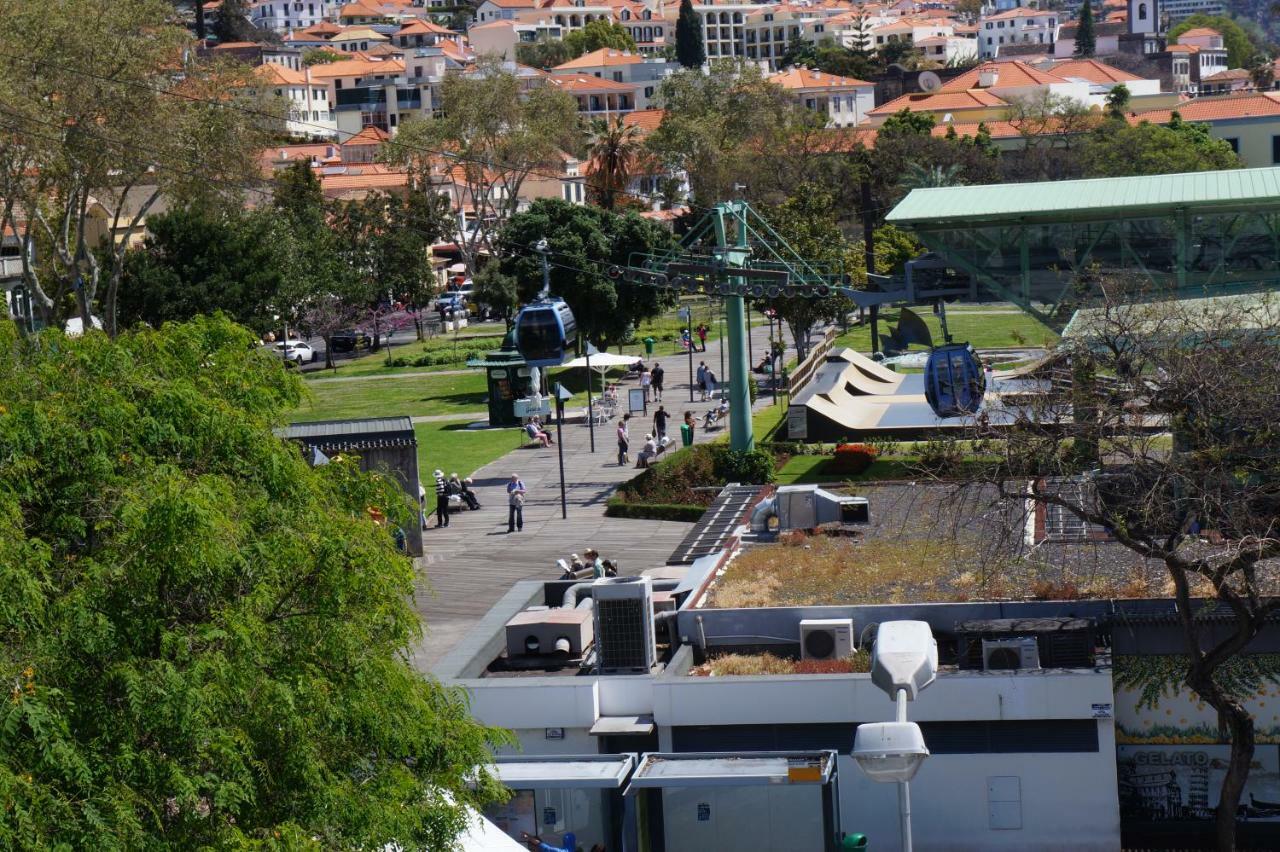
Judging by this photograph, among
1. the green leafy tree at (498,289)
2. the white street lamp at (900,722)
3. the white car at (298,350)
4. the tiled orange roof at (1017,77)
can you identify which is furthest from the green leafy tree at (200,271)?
the tiled orange roof at (1017,77)

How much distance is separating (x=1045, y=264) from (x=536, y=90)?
1991 inches

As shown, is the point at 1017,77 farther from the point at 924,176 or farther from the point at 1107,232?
the point at 1107,232

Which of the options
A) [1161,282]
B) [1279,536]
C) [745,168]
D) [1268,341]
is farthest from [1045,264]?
[745,168]

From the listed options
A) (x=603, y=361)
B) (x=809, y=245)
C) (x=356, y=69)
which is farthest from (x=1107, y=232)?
(x=356, y=69)

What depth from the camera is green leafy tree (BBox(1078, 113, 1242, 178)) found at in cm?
8475

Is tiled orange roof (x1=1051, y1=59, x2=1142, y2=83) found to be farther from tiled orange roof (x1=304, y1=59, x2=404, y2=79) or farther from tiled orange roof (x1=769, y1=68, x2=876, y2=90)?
tiled orange roof (x1=304, y1=59, x2=404, y2=79)

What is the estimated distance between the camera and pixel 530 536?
34969 mm

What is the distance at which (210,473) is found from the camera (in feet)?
40.6

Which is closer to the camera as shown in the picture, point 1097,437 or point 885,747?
point 885,747

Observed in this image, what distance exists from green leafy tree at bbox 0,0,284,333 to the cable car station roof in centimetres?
2110

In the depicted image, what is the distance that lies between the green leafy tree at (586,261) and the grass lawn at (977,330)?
8110 mm

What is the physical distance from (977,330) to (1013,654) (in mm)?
48498

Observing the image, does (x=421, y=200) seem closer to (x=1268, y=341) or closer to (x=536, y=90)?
(x=536, y=90)

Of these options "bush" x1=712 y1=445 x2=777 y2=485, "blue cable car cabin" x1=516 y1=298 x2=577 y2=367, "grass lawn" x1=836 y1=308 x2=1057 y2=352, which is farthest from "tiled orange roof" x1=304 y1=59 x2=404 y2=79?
"bush" x1=712 y1=445 x2=777 y2=485
